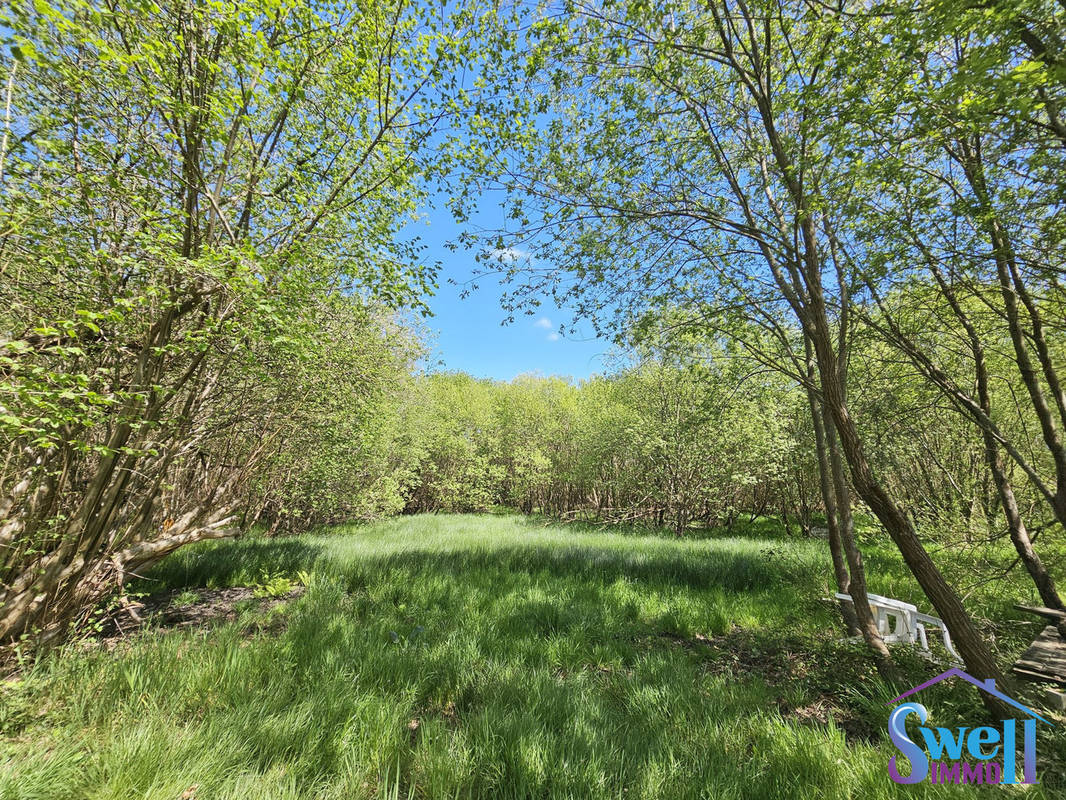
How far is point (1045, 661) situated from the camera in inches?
130

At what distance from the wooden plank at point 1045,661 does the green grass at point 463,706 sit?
802mm

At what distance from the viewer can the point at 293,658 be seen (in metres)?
3.07

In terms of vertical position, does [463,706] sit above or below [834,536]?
below

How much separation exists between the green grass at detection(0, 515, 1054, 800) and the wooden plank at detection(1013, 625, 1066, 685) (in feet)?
2.63

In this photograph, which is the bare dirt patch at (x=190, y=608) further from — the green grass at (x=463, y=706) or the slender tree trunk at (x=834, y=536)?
the slender tree trunk at (x=834, y=536)

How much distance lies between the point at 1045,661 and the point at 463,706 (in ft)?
17.2

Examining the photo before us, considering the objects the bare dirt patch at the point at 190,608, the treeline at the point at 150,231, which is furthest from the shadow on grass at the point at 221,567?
the treeline at the point at 150,231

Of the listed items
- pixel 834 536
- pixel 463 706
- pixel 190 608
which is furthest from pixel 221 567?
pixel 834 536

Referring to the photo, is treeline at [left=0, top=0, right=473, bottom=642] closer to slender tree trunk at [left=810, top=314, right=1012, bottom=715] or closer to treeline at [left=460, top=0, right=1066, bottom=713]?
treeline at [left=460, top=0, right=1066, bottom=713]

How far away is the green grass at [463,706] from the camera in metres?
1.92

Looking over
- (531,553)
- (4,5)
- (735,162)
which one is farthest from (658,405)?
(4,5)

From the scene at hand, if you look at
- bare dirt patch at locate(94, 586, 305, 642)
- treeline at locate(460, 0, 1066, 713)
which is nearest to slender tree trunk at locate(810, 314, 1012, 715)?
treeline at locate(460, 0, 1066, 713)

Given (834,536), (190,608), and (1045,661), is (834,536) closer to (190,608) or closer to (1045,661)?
(1045,661)

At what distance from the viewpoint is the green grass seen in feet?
6.31
